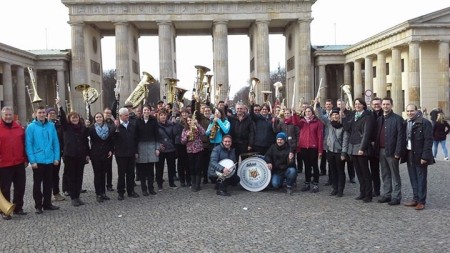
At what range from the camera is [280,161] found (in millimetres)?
11148

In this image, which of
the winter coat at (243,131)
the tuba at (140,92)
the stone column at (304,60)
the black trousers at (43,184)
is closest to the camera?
the black trousers at (43,184)

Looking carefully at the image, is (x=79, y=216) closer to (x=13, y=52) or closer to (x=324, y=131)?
(x=324, y=131)

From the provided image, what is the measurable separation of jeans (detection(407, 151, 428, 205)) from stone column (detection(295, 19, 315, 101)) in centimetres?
3959

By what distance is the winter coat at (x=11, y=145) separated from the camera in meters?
8.92

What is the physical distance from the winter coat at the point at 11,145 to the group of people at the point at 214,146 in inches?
0.8

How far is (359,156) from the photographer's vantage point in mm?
9953

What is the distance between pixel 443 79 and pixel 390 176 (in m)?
34.1

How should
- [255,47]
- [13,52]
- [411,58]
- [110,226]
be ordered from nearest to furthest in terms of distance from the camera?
1. [110,226]
2. [411,58]
3. [13,52]
4. [255,47]

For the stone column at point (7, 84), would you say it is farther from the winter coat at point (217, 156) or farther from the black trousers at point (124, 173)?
the winter coat at point (217, 156)

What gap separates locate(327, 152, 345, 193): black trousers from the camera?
10.5 meters

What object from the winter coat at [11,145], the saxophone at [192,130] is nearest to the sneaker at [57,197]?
the winter coat at [11,145]

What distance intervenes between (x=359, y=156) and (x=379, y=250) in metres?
3.81

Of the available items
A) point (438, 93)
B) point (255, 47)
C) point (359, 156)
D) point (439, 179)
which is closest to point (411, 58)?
point (438, 93)

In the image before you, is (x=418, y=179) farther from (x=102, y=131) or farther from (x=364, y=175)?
(x=102, y=131)
